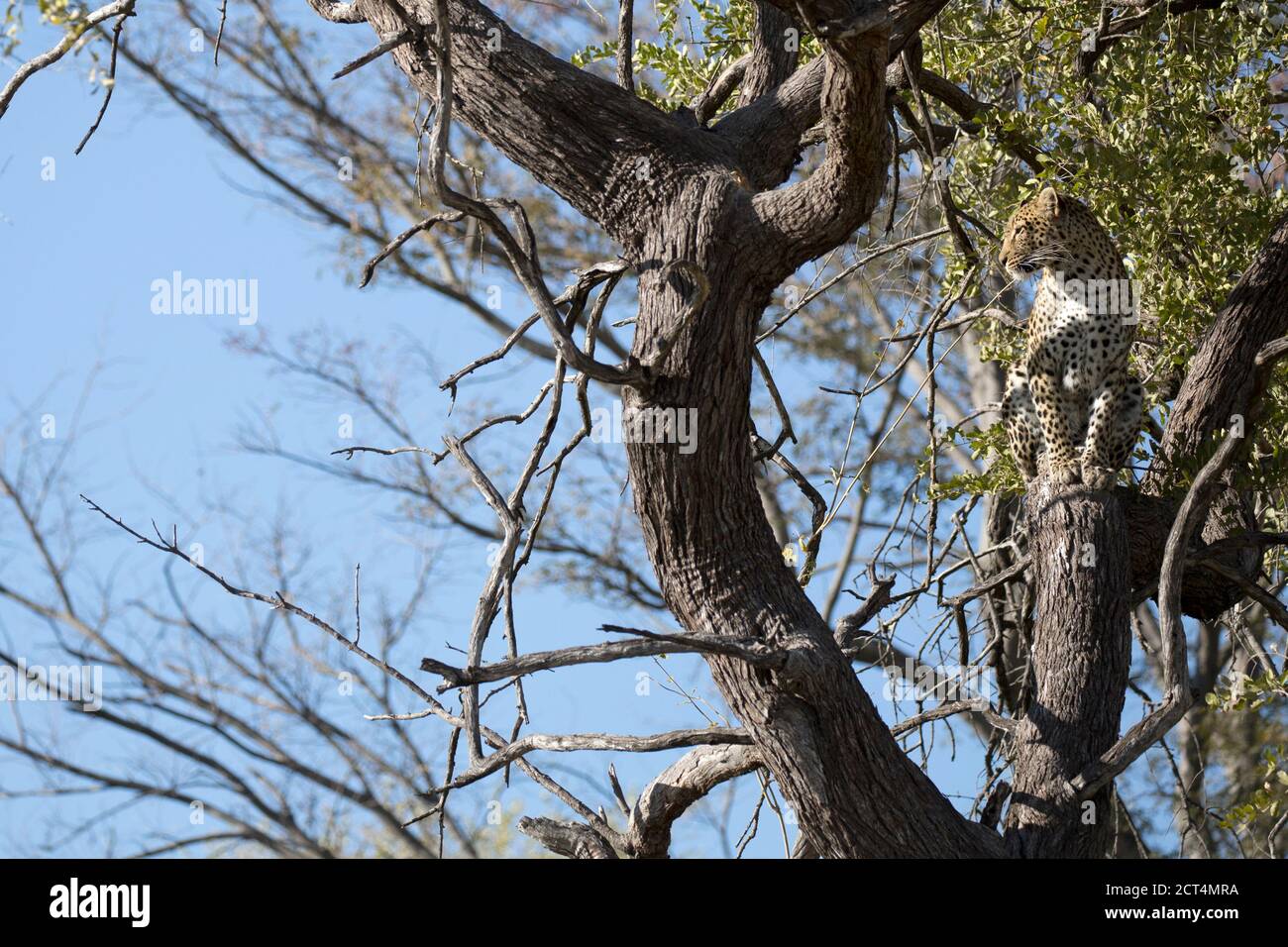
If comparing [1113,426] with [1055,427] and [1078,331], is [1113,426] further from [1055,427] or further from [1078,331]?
[1078,331]

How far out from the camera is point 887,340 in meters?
4.36

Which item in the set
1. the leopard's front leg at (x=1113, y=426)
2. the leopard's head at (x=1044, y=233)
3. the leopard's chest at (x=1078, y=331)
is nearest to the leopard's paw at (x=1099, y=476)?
the leopard's front leg at (x=1113, y=426)

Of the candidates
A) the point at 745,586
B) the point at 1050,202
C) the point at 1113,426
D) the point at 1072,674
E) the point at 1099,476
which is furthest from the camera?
the point at 1050,202

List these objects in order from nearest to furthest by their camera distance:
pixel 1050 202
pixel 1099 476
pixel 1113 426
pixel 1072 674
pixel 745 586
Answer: pixel 745 586 < pixel 1072 674 < pixel 1099 476 < pixel 1113 426 < pixel 1050 202

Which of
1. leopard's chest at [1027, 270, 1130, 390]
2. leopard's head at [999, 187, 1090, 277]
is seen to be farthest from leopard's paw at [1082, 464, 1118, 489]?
leopard's head at [999, 187, 1090, 277]

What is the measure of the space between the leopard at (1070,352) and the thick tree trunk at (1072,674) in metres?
0.31

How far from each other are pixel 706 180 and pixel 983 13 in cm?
236

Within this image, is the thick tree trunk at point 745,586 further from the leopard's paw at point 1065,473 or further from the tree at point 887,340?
the leopard's paw at point 1065,473

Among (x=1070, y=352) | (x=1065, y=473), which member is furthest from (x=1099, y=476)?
(x=1070, y=352)

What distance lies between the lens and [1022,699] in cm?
525

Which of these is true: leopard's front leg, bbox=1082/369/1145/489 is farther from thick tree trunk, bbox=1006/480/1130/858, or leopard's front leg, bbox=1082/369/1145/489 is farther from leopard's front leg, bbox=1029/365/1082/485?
thick tree trunk, bbox=1006/480/1130/858

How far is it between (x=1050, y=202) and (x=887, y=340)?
2.25 ft
